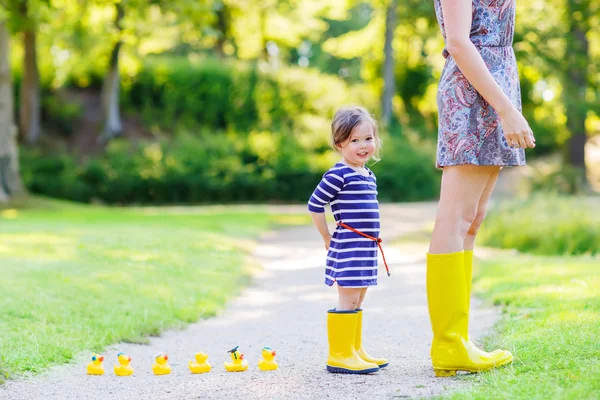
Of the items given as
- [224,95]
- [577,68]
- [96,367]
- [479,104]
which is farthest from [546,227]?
[224,95]

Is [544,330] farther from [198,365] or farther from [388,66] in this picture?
[388,66]

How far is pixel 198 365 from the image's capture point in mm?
4273

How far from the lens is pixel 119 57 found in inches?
935

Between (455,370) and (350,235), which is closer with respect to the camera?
(455,370)

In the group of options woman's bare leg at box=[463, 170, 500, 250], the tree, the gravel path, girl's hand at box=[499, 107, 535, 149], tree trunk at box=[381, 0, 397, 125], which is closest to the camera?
girl's hand at box=[499, 107, 535, 149]

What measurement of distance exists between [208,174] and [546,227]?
12077 millimetres

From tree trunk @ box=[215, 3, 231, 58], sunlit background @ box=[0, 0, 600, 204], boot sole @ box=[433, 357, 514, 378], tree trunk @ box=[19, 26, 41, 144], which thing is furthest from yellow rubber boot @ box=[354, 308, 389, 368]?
tree trunk @ box=[215, 3, 231, 58]

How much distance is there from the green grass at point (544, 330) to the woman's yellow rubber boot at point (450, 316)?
3.4 inches

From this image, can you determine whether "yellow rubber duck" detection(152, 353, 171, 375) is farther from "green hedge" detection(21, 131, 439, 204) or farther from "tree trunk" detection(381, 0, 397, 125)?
"tree trunk" detection(381, 0, 397, 125)

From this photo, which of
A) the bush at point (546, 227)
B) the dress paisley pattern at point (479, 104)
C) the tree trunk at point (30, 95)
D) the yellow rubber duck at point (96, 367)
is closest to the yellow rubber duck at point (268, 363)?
the yellow rubber duck at point (96, 367)

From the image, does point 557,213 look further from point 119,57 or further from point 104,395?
point 119,57

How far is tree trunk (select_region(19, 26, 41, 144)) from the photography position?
21.4m

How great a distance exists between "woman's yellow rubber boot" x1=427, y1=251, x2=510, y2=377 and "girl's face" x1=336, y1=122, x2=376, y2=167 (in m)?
0.64

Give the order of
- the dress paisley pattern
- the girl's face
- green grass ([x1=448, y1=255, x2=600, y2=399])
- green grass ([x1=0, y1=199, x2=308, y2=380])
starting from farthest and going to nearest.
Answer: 1. green grass ([x1=0, y1=199, x2=308, y2=380])
2. the girl's face
3. the dress paisley pattern
4. green grass ([x1=448, y1=255, x2=600, y2=399])
